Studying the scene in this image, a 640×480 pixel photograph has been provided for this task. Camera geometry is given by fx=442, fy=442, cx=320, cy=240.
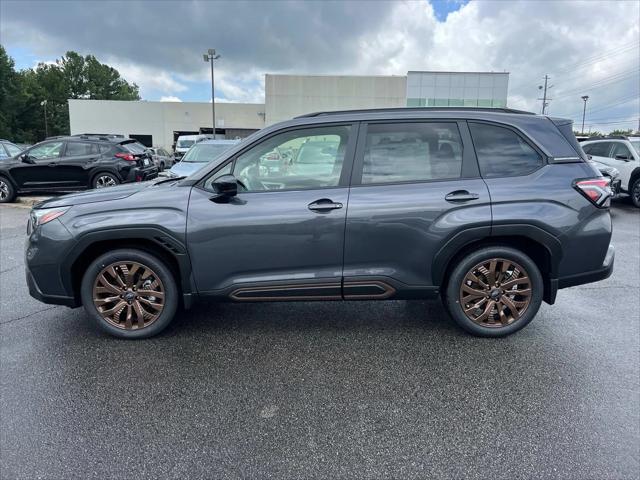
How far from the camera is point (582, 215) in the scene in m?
3.63

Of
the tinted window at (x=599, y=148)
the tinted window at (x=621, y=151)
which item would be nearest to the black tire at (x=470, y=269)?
the tinted window at (x=621, y=151)

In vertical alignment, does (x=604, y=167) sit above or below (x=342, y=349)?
above

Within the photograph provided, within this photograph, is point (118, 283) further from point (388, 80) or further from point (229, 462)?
point (388, 80)

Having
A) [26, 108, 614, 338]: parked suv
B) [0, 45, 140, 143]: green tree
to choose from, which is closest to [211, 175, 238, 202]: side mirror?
[26, 108, 614, 338]: parked suv

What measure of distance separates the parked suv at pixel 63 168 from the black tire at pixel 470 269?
10.5 metres

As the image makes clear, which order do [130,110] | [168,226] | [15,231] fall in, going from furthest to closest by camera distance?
[130,110]
[15,231]
[168,226]

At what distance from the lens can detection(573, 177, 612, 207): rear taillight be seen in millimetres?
3635

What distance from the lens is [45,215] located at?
12.1 ft

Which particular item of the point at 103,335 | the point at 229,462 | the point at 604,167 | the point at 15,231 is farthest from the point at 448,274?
the point at 604,167

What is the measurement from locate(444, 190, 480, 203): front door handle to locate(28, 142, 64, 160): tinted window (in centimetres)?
1153

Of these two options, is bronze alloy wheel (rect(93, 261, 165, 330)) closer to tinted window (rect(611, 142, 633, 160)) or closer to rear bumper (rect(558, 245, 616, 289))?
rear bumper (rect(558, 245, 616, 289))

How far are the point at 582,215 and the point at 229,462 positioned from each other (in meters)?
3.24

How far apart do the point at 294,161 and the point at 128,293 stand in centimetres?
179

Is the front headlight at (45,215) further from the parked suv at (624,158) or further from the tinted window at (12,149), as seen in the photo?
the parked suv at (624,158)
